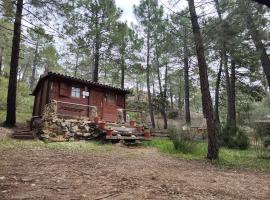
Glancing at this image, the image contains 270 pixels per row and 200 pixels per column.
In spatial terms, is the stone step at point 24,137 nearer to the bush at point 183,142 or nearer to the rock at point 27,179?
the bush at point 183,142

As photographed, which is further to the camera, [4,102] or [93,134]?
[4,102]

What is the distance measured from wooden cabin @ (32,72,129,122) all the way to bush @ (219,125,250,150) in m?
7.78

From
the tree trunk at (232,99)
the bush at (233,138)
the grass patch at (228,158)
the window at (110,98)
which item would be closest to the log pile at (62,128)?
the grass patch at (228,158)

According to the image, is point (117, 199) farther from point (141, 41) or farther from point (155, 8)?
point (155, 8)

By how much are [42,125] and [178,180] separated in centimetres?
888

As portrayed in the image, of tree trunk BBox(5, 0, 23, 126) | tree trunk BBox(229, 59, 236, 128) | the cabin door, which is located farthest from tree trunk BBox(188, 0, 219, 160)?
the cabin door

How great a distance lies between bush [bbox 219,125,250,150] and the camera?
1495 cm

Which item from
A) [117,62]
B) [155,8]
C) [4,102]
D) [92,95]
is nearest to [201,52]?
[92,95]

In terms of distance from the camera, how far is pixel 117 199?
427cm

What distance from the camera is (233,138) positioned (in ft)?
49.8

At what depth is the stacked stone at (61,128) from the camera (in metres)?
12.7

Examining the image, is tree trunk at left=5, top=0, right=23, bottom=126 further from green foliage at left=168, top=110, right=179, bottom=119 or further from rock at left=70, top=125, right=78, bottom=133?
green foliage at left=168, top=110, right=179, bottom=119

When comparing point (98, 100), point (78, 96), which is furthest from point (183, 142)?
point (98, 100)

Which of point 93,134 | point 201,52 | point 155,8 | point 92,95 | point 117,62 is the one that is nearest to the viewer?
point 201,52
